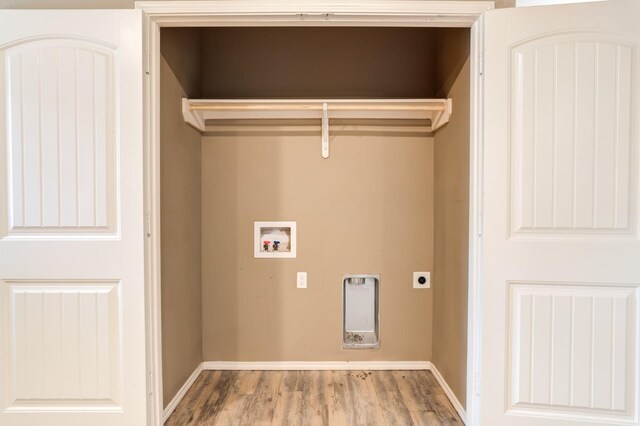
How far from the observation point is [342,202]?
247 cm

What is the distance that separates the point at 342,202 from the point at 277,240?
20.9 inches

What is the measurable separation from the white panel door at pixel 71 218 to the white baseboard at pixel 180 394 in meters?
0.34

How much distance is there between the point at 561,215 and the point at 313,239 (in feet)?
4.78

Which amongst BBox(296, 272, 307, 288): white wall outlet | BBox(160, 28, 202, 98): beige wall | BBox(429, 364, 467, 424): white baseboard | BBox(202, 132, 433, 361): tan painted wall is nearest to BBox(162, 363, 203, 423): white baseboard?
BBox(202, 132, 433, 361): tan painted wall

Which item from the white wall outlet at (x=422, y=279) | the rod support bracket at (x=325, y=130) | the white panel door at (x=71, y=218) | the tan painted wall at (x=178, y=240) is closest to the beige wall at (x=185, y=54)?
the tan painted wall at (x=178, y=240)

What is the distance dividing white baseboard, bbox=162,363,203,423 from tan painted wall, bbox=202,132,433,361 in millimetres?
132

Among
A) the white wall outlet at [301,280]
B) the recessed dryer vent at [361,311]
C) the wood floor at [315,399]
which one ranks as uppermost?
the white wall outlet at [301,280]

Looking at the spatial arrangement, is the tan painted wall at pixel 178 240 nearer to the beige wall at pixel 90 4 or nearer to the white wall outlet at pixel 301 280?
the beige wall at pixel 90 4

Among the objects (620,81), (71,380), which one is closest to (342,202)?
(620,81)

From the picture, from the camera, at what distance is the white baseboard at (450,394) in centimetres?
188

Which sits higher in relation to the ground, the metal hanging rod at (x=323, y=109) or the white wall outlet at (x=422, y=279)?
the metal hanging rod at (x=323, y=109)

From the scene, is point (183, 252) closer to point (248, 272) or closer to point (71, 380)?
point (248, 272)

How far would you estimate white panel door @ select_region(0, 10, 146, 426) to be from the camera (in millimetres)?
1553

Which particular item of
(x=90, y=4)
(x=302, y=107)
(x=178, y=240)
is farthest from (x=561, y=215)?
(x=90, y=4)
